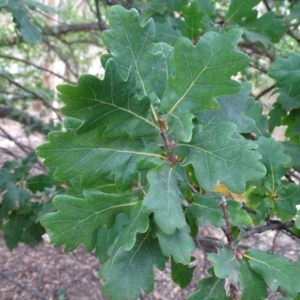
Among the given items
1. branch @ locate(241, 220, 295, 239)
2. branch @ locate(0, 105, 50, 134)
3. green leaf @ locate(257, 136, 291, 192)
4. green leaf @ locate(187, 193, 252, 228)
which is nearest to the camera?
green leaf @ locate(187, 193, 252, 228)

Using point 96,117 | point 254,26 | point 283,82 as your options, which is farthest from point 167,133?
point 254,26

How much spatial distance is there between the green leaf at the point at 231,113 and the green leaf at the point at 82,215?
29cm

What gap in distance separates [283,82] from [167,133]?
1.78ft

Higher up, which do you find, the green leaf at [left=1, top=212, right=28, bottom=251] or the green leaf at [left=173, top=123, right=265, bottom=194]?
the green leaf at [left=173, top=123, right=265, bottom=194]

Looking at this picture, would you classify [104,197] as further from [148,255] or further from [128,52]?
[128,52]

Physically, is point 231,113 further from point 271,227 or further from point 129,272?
point 129,272

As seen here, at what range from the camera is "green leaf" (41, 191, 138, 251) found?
3.14ft

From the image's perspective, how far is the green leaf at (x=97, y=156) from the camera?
3.05ft

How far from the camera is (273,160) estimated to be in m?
1.16

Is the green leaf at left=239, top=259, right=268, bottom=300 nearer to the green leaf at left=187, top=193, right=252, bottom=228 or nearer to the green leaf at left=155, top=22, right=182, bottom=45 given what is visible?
the green leaf at left=187, top=193, right=252, bottom=228

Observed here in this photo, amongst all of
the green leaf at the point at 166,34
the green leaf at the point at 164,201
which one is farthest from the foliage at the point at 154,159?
the green leaf at the point at 166,34

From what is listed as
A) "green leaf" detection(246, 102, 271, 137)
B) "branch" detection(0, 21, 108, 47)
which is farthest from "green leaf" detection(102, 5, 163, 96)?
"branch" detection(0, 21, 108, 47)

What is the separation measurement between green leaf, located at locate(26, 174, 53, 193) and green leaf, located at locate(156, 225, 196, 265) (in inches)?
47.2

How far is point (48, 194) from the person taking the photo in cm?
199
